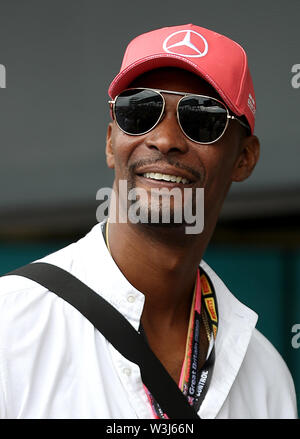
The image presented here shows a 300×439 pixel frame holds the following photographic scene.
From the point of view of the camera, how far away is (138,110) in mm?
1636

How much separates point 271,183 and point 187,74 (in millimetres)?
1689

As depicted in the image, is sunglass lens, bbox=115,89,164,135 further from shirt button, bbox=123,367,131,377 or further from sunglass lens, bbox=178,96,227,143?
shirt button, bbox=123,367,131,377

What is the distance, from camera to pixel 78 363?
1.52 metres

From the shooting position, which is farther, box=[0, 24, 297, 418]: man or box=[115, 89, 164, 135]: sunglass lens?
box=[115, 89, 164, 135]: sunglass lens

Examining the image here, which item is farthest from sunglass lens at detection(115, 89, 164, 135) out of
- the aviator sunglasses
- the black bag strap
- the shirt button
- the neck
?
the shirt button

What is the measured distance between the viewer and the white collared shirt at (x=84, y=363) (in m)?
1.44

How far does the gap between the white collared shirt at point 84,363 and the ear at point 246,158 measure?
1.25 feet

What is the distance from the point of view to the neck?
5.56 ft

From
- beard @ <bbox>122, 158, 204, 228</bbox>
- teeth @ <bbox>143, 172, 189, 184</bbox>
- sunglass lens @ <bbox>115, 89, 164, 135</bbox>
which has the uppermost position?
Result: sunglass lens @ <bbox>115, 89, 164, 135</bbox>

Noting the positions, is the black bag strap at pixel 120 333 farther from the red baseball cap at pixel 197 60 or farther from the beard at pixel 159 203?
the red baseball cap at pixel 197 60

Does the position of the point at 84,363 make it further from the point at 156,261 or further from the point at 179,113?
the point at 179,113

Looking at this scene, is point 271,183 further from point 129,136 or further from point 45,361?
point 45,361

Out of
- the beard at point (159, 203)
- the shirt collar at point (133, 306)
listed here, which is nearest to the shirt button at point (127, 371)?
the shirt collar at point (133, 306)

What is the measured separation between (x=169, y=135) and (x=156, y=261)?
0.29 metres
